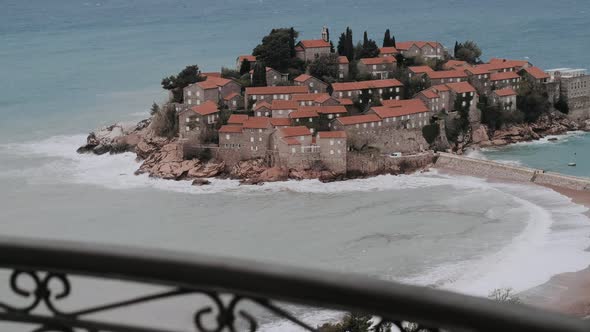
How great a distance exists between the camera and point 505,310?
1461mm

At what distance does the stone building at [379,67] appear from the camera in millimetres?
27594

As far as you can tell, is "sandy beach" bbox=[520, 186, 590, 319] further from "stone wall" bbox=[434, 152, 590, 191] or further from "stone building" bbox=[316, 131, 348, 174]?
"stone building" bbox=[316, 131, 348, 174]

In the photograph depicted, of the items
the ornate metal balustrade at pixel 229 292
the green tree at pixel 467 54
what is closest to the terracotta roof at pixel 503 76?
the green tree at pixel 467 54

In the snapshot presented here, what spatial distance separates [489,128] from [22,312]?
2571 cm

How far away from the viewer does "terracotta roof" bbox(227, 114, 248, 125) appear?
78.9ft

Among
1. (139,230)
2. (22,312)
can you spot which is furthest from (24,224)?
(22,312)

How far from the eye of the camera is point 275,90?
83.6ft

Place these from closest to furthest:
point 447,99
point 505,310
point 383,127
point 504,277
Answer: point 505,310, point 504,277, point 383,127, point 447,99

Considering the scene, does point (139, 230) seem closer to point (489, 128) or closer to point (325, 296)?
point (489, 128)

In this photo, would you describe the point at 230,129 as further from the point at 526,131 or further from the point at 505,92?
the point at 526,131

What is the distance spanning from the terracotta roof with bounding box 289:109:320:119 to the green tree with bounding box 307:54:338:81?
273 centimetres

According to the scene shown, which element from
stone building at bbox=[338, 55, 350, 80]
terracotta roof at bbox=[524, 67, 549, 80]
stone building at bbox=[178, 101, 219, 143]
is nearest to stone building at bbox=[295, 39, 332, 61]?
stone building at bbox=[338, 55, 350, 80]

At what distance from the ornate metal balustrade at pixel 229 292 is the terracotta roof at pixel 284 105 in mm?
22723

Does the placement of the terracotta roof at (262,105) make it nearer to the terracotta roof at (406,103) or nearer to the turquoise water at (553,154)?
the terracotta roof at (406,103)
